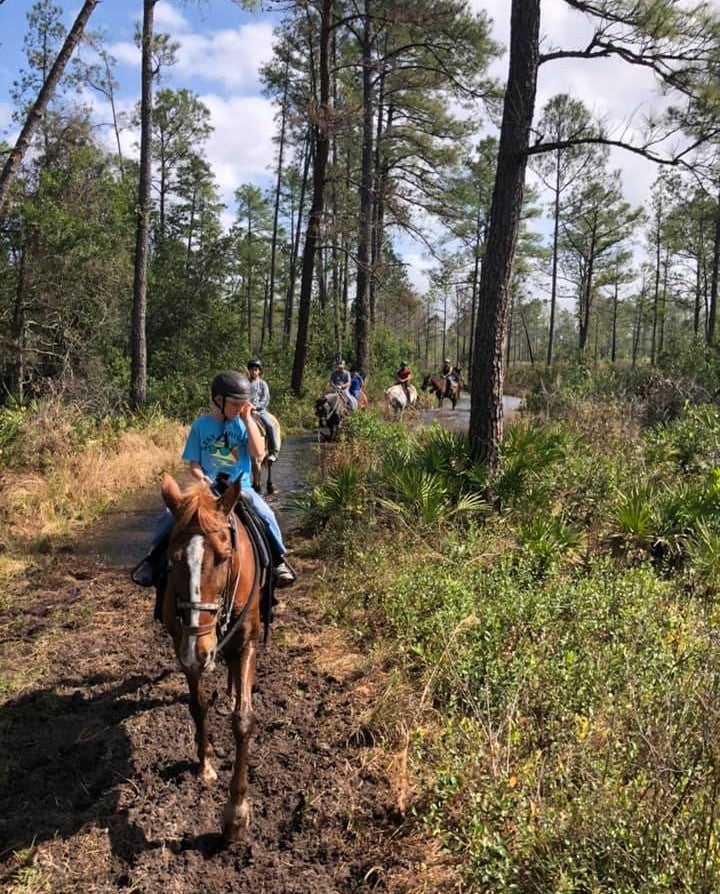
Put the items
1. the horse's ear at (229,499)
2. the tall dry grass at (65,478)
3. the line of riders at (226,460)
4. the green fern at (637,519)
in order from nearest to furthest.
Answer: the horse's ear at (229,499), the line of riders at (226,460), the green fern at (637,519), the tall dry grass at (65,478)

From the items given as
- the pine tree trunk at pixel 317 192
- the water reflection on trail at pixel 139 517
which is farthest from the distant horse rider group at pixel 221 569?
the pine tree trunk at pixel 317 192

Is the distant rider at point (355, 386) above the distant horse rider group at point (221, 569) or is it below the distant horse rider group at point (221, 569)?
above

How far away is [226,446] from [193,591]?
189 centimetres

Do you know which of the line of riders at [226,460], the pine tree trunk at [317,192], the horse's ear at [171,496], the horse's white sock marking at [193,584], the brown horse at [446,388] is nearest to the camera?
the horse's white sock marking at [193,584]

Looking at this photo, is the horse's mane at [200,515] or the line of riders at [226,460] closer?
the horse's mane at [200,515]

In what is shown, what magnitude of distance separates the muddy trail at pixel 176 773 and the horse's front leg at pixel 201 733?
68mm

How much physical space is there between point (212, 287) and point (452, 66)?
1133 centimetres

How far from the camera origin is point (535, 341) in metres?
104

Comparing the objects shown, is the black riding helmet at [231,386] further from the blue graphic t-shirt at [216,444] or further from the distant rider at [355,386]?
the distant rider at [355,386]

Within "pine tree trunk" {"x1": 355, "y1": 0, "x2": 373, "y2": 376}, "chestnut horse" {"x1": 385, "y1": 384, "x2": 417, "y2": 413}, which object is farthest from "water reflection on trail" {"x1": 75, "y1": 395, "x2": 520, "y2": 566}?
"pine tree trunk" {"x1": 355, "y1": 0, "x2": 373, "y2": 376}

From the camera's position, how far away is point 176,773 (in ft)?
12.9

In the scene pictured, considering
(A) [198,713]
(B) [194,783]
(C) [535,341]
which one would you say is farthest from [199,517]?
(C) [535,341]

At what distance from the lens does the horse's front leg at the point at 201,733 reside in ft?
12.6

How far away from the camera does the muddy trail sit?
10.5 feet
